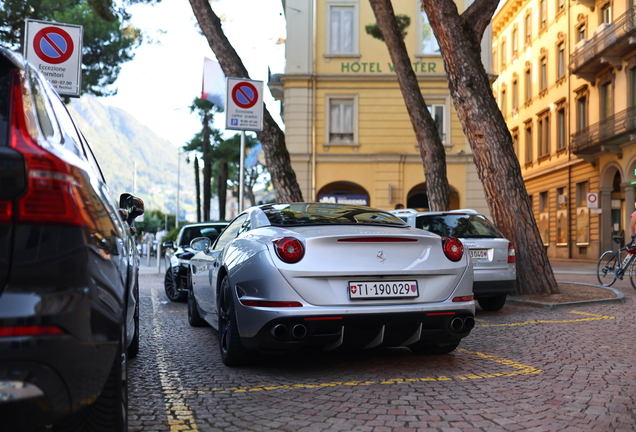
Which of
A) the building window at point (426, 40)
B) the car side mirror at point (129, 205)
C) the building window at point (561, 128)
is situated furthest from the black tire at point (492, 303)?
the building window at point (561, 128)

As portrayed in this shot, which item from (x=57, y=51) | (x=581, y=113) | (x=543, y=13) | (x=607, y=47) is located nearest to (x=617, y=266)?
(x=57, y=51)

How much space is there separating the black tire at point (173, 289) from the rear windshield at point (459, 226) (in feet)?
14.1

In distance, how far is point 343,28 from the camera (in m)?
29.4

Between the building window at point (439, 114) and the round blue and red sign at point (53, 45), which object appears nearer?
the round blue and red sign at point (53, 45)

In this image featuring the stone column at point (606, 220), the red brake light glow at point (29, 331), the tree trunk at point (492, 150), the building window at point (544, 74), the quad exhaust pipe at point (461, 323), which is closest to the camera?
Result: the red brake light glow at point (29, 331)

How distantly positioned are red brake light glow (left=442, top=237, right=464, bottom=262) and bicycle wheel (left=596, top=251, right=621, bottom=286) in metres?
9.95

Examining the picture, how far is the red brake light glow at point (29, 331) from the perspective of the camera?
2004mm

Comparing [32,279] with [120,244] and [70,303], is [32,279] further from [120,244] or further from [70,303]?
[120,244]

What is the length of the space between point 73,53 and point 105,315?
6.56 m

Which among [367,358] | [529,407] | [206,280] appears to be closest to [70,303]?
[529,407]

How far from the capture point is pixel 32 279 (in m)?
2.07

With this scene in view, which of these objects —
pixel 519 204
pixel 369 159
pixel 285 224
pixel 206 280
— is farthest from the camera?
pixel 369 159

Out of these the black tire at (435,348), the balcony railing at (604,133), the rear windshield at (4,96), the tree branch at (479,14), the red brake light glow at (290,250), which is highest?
the balcony railing at (604,133)

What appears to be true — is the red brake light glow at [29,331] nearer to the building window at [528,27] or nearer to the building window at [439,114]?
the building window at [439,114]
